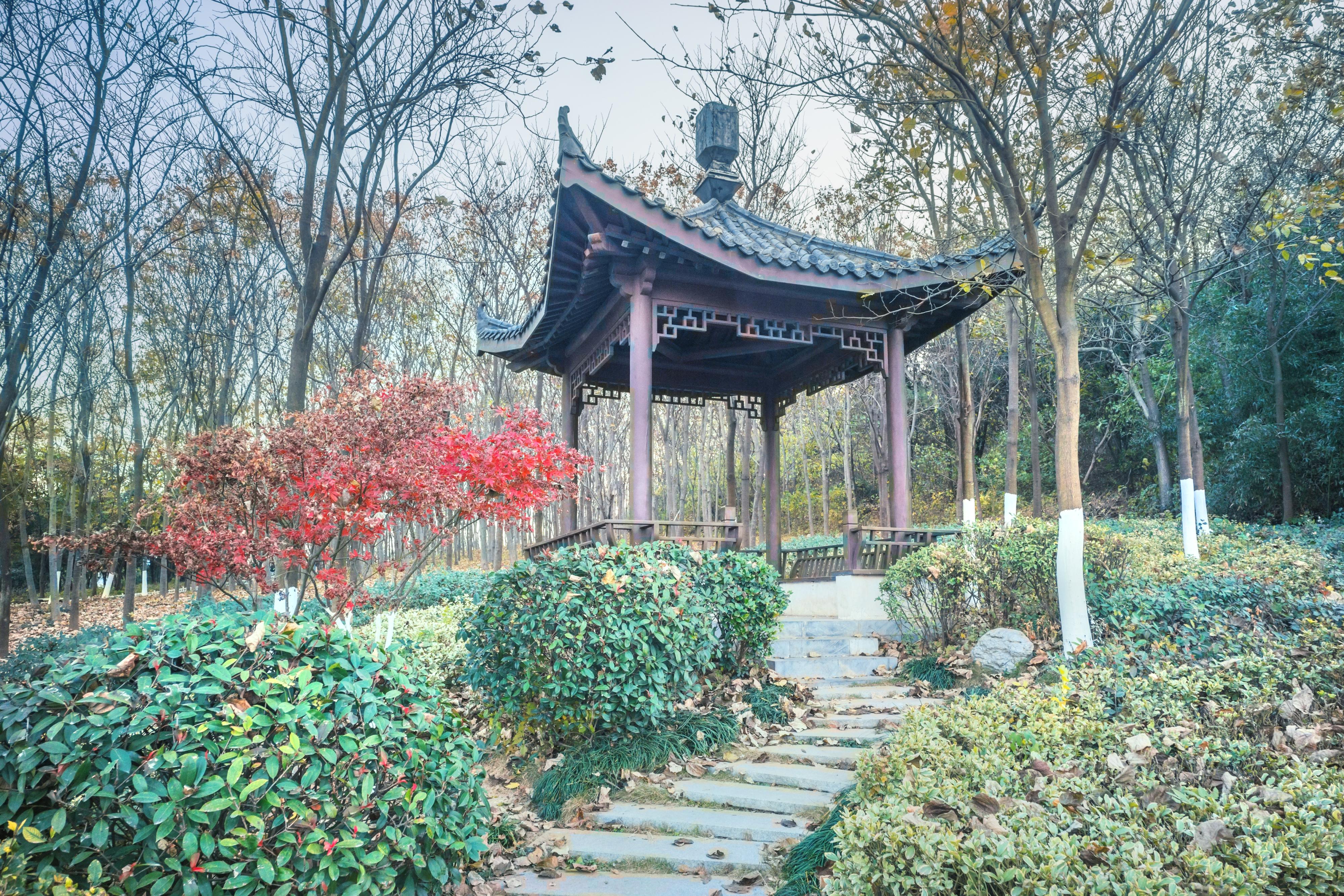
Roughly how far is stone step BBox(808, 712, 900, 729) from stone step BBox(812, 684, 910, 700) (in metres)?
0.42

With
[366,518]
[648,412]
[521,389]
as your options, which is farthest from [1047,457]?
[366,518]

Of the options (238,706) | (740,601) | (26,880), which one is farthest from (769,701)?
(26,880)

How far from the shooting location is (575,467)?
7.60 meters

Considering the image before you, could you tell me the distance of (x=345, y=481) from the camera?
6.18m

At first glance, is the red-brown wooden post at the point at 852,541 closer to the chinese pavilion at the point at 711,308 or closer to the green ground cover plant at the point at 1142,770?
the chinese pavilion at the point at 711,308

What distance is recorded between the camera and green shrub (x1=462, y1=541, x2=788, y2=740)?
5023 millimetres

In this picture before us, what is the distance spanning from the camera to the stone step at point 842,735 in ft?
17.6

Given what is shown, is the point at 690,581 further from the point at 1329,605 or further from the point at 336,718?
the point at 1329,605

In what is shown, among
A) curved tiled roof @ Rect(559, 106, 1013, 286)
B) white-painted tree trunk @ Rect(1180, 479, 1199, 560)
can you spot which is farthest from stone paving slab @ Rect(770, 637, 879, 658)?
white-painted tree trunk @ Rect(1180, 479, 1199, 560)

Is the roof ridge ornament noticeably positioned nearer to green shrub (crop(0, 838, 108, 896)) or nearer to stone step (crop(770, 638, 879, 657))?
stone step (crop(770, 638, 879, 657))

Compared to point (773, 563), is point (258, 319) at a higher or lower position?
higher

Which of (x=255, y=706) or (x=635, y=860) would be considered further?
(x=635, y=860)

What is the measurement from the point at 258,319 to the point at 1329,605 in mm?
17756

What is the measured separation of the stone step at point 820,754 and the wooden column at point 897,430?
12.4 feet
